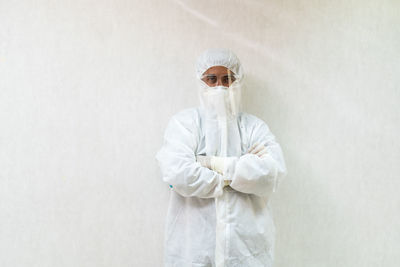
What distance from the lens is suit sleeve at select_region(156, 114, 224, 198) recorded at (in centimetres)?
154

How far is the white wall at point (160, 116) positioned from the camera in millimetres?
1940

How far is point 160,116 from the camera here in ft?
6.57

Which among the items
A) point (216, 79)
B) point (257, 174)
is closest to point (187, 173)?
point (257, 174)

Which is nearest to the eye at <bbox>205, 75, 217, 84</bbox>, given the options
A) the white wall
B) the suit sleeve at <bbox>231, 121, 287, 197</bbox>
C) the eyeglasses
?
the eyeglasses

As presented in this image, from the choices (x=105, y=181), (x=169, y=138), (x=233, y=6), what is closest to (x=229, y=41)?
(x=233, y=6)

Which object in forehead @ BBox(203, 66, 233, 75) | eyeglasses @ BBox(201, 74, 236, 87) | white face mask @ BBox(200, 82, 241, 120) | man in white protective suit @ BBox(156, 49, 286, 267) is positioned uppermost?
forehead @ BBox(203, 66, 233, 75)

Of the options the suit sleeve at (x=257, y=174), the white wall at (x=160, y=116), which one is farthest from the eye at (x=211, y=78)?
the suit sleeve at (x=257, y=174)

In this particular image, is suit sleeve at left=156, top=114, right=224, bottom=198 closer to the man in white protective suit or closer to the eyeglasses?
the man in white protective suit

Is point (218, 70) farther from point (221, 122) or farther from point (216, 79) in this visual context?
point (221, 122)

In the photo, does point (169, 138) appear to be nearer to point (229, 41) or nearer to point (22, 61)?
point (229, 41)

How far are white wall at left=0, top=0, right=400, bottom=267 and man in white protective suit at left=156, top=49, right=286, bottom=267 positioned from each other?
30 centimetres

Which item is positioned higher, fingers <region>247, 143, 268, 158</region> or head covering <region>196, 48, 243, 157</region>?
head covering <region>196, 48, 243, 157</region>

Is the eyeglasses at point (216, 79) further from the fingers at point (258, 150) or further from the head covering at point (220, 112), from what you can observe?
the fingers at point (258, 150)

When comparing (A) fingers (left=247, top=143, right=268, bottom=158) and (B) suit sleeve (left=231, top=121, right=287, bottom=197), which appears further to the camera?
(A) fingers (left=247, top=143, right=268, bottom=158)
